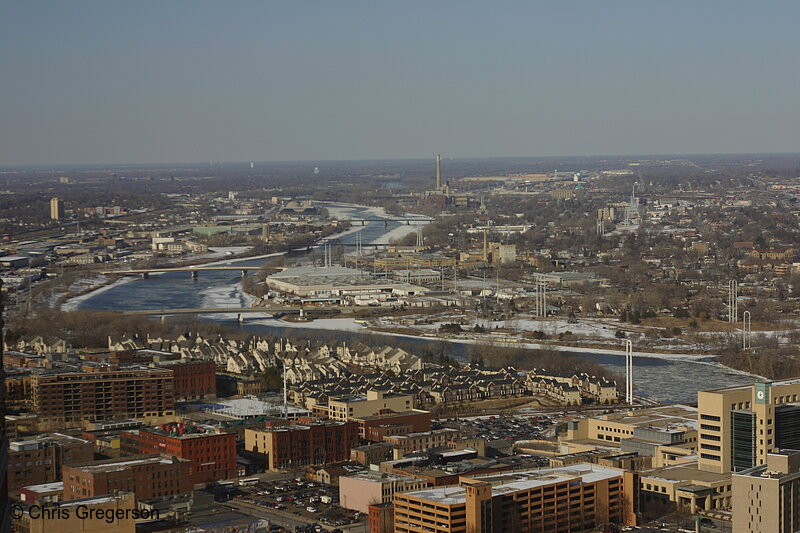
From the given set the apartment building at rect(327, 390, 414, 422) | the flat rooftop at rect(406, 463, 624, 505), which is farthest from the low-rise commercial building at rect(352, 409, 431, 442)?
the flat rooftop at rect(406, 463, 624, 505)

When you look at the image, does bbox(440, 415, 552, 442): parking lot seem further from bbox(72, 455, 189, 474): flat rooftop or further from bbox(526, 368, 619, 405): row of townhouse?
bbox(72, 455, 189, 474): flat rooftop

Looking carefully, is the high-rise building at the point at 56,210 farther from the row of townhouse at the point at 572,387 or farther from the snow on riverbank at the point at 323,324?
the row of townhouse at the point at 572,387

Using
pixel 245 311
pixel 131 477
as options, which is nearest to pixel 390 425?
pixel 131 477

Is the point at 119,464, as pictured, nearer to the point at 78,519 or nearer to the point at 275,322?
the point at 78,519

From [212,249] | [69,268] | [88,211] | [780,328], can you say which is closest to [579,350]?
→ [780,328]

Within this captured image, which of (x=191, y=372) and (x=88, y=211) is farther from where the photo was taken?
(x=88, y=211)

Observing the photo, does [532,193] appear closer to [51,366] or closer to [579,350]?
[579,350]
